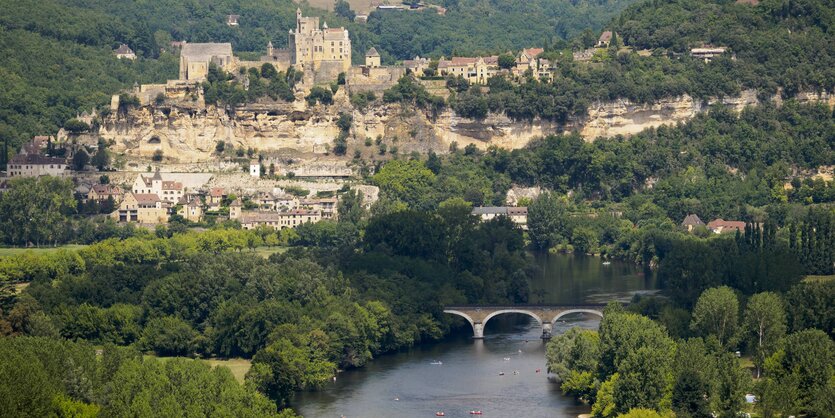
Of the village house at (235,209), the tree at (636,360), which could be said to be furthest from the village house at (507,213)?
the tree at (636,360)

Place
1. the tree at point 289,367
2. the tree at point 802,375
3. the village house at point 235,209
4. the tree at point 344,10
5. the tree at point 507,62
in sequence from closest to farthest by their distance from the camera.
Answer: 1. the tree at point 802,375
2. the tree at point 289,367
3. the village house at point 235,209
4. the tree at point 507,62
5. the tree at point 344,10

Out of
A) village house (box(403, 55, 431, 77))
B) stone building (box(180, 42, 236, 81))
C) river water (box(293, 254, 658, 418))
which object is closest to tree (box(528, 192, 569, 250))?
village house (box(403, 55, 431, 77))

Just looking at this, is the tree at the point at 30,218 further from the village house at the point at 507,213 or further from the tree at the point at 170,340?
the tree at the point at 170,340

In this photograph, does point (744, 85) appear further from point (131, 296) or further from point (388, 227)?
point (131, 296)

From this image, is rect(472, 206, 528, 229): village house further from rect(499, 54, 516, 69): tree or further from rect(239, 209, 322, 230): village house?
rect(499, 54, 516, 69): tree

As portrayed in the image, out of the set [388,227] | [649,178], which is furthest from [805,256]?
[649,178]
